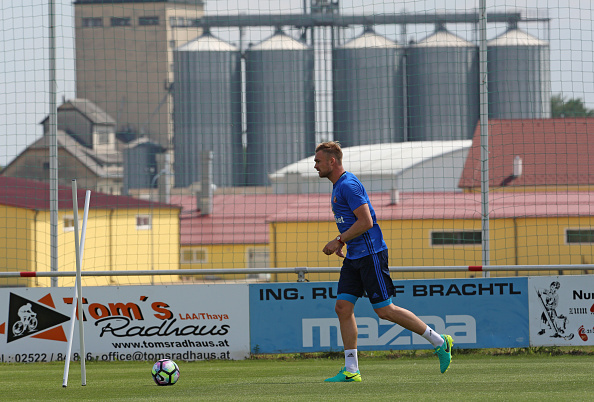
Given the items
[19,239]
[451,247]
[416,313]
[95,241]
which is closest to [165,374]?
[416,313]

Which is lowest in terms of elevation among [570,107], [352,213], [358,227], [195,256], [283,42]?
[195,256]

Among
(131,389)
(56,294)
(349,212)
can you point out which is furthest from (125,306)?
(349,212)

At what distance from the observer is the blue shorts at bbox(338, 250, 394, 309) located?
6.39 meters

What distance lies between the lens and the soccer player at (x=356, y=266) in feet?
20.9

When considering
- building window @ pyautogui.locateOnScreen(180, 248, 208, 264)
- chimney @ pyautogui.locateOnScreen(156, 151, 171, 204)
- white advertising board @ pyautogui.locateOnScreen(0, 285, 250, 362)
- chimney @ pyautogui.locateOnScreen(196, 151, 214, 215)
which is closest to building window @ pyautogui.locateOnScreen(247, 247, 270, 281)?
building window @ pyautogui.locateOnScreen(180, 248, 208, 264)

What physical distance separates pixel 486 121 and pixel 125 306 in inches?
180

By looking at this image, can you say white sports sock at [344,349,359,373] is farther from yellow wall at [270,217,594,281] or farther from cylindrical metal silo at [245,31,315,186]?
yellow wall at [270,217,594,281]

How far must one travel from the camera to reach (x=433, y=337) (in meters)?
6.44

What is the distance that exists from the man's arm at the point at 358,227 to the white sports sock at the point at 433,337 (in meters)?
0.92

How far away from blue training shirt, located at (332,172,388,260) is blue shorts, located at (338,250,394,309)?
58 mm

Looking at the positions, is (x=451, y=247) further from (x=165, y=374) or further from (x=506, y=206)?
(x=165, y=374)

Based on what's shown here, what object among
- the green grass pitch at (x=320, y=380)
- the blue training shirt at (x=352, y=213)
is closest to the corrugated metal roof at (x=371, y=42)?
the green grass pitch at (x=320, y=380)

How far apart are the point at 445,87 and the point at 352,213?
380 inches

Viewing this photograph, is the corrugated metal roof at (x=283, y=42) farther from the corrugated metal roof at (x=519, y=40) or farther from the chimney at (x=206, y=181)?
the corrugated metal roof at (x=519, y=40)
